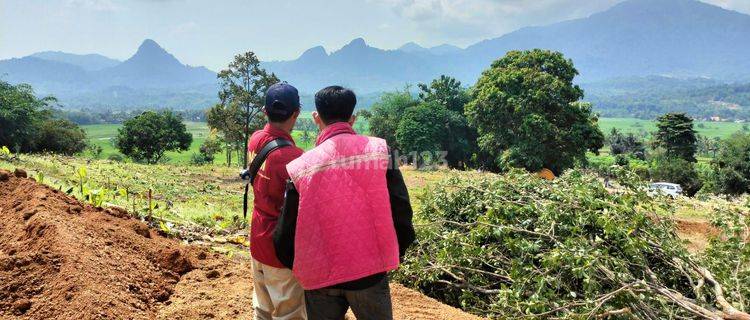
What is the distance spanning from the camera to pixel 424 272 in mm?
5707

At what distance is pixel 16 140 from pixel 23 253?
28.9 meters

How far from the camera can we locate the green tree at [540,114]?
26.5 metres

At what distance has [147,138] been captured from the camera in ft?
148

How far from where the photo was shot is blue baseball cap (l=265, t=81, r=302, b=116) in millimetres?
2910

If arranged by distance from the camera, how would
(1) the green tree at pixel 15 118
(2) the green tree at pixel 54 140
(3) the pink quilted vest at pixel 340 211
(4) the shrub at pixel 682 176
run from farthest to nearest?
(4) the shrub at pixel 682 176
(2) the green tree at pixel 54 140
(1) the green tree at pixel 15 118
(3) the pink quilted vest at pixel 340 211

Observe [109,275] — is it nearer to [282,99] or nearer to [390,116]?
[282,99]

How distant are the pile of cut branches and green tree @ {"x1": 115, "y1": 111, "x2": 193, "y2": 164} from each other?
44.2 m

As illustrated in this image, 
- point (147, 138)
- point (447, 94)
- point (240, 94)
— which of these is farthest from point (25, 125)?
point (447, 94)

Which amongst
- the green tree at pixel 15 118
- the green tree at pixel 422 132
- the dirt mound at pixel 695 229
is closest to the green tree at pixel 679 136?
the green tree at pixel 422 132

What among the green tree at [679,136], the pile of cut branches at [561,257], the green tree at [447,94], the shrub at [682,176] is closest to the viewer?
the pile of cut branches at [561,257]

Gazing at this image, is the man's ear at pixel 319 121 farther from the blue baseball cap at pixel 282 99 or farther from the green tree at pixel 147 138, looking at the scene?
the green tree at pixel 147 138

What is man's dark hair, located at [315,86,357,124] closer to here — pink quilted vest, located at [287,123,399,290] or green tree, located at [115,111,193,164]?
pink quilted vest, located at [287,123,399,290]

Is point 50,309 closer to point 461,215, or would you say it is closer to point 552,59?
point 461,215

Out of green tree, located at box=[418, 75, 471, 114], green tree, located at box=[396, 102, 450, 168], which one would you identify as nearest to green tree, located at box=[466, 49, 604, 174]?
green tree, located at box=[396, 102, 450, 168]
